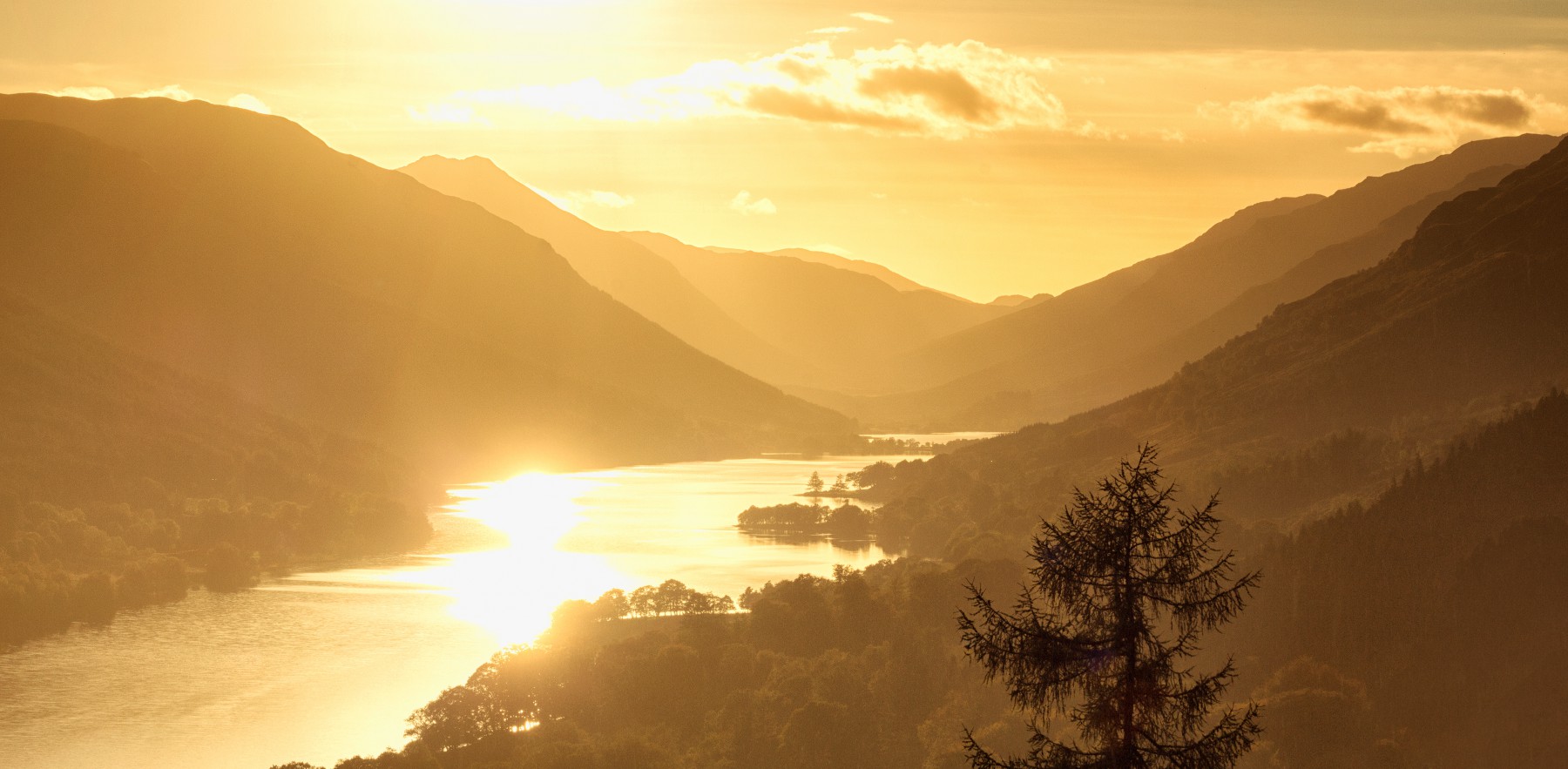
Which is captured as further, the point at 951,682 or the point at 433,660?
the point at 433,660

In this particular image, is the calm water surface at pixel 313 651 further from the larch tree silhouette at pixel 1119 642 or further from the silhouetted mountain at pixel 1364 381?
the larch tree silhouette at pixel 1119 642

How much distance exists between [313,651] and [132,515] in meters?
71.6

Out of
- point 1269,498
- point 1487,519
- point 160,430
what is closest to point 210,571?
point 160,430

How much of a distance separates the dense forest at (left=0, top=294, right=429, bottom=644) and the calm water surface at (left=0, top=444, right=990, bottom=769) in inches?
234

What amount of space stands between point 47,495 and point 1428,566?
151 metres

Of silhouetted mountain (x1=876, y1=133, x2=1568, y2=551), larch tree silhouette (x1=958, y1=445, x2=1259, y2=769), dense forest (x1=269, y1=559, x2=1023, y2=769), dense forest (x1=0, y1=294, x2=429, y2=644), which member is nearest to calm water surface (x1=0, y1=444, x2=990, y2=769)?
dense forest (x1=0, y1=294, x2=429, y2=644)

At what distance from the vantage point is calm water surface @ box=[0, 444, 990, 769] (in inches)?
3164

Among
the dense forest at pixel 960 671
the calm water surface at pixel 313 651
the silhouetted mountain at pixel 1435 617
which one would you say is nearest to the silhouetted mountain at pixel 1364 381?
the silhouetted mountain at pixel 1435 617

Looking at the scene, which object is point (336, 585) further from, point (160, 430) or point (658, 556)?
point (160, 430)

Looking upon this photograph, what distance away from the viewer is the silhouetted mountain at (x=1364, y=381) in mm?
142750

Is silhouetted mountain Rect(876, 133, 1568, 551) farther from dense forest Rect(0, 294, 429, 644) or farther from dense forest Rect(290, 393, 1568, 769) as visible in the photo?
dense forest Rect(0, 294, 429, 644)

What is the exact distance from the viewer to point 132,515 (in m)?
164

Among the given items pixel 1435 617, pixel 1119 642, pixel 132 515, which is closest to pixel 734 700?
pixel 1435 617

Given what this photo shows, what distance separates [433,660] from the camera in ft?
332
